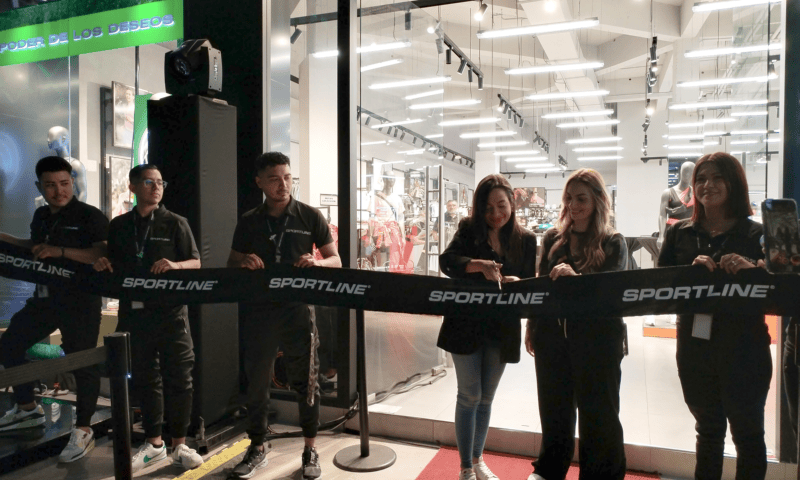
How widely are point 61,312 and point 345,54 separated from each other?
2.28m

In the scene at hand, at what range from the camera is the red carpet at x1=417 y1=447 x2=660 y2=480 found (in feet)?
9.04

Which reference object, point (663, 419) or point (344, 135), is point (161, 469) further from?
point (663, 419)

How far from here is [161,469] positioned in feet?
9.51

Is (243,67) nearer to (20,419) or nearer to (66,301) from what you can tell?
(66,301)

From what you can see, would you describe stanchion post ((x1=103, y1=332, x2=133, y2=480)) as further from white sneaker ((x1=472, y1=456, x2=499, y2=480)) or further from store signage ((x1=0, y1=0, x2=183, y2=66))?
store signage ((x1=0, y1=0, x2=183, y2=66))

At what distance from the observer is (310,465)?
2750mm

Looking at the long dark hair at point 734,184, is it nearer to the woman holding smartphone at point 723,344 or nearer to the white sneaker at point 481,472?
the woman holding smartphone at point 723,344

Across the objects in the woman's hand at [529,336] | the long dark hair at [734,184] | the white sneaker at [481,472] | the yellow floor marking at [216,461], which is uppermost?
the long dark hair at [734,184]

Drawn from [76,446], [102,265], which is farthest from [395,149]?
[76,446]

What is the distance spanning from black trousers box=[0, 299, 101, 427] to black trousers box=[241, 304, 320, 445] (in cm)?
107

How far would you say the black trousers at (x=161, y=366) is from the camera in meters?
2.80

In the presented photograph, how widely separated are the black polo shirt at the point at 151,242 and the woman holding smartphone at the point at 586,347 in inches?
72.7

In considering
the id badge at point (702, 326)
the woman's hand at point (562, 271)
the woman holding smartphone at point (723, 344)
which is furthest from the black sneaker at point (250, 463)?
the id badge at point (702, 326)

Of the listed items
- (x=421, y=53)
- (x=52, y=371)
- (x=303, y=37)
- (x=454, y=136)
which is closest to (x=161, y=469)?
(x=52, y=371)
